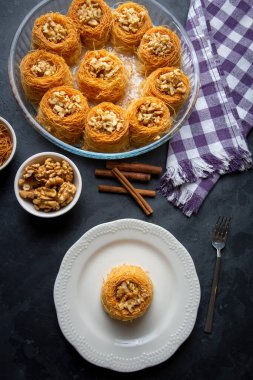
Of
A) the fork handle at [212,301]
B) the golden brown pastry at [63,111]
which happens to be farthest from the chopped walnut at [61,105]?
the fork handle at [212,301]

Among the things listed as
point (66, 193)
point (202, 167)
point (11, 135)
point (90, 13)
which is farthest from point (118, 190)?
point (90, 13)

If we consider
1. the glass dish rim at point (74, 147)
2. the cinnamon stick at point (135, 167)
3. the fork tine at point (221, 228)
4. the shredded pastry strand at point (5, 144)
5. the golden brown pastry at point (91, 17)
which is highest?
the golden brown pastry at point (91, 17)

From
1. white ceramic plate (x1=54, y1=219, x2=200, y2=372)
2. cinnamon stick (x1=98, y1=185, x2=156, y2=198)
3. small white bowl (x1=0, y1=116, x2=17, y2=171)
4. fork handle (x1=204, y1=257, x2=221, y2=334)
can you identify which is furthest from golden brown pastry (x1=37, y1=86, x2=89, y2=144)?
fork handle (x1=204, y1=257, x2=221, y2=334)

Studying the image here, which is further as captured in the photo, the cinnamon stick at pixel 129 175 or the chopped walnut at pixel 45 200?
the cinnamon stick at pixel 129 175

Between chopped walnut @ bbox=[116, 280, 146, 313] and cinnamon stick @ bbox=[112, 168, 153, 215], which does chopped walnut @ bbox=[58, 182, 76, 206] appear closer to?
cinnamon stick @ bbox=[112, 168, 153, 215]

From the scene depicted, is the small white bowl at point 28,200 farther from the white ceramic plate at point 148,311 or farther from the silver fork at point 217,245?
the silver fork at point 217,245

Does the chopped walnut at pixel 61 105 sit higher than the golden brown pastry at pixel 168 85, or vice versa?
the golden brown pastry at pixel 168 85

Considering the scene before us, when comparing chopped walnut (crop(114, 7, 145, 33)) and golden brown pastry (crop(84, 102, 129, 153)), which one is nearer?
golden brown pastry (crop(84, 102, 129, 153))

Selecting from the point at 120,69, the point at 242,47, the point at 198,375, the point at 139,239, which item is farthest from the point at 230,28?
the point at 198,375
